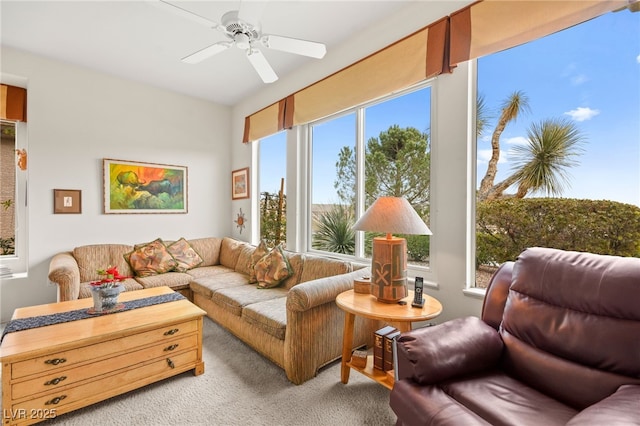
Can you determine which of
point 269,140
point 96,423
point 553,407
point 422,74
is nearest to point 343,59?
point 422,74

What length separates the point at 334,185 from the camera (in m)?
3.32

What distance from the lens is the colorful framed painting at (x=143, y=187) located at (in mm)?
3746

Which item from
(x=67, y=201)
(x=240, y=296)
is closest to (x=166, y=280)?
(x=240, y=296)

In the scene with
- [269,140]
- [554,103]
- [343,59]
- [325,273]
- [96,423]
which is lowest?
[96,423]

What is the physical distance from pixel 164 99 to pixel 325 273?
3422 millimetres

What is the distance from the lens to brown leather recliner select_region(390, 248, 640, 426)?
1104 millimetres

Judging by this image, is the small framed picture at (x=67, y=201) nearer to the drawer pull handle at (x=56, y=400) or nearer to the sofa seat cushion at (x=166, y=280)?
the sofa seat cushion at (x=166, y=280)

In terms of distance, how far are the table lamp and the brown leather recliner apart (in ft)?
1.48

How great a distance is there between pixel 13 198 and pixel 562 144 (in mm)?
5272

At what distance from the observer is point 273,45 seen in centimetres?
218

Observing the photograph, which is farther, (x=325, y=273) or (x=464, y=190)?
(x=325, y=273)

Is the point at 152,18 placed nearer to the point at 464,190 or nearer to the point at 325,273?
the point at 325,273

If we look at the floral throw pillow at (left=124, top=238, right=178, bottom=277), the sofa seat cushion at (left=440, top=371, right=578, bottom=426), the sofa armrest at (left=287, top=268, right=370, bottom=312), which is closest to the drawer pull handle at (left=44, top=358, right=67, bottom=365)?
the sofa armrest at (left=287, top=268, right=370, bottom=312)

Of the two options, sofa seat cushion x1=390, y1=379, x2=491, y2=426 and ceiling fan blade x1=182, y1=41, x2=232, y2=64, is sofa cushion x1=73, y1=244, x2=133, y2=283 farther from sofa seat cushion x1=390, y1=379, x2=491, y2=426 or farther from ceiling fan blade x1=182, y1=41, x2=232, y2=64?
sofa seat cushion x1=390, y1=379, x2=491, y2=426
